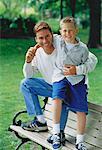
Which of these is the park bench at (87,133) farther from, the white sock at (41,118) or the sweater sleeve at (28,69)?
the sweater sleeve at (28,69)

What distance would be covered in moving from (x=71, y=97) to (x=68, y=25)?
1.58ft

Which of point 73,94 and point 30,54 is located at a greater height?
point 30,54

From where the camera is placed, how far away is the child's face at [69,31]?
3160 millimetres

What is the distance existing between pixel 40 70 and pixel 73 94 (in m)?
0.46

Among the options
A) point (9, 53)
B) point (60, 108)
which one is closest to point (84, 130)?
point (60, 108)

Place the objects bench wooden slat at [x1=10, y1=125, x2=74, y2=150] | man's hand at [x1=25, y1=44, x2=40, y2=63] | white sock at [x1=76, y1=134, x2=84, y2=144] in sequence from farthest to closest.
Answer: man's hand at [x1=25, y1=44, x2=40, y2=63], bench wooden slat at [x1=10, y1=125, x2=74, y2=150], white sock at [x1=76, y1=134, x2=84, y2=144]

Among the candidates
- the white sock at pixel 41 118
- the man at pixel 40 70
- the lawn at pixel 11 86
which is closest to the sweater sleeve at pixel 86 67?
the man at pixel 40 70

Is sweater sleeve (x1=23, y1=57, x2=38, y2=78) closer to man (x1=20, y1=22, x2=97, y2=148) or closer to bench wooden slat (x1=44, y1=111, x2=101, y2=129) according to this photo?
man (x1=20, y1=22, x2=97, y2=148)

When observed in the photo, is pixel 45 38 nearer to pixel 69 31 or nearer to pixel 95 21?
pixel 69 31

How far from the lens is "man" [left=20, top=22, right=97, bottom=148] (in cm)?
331

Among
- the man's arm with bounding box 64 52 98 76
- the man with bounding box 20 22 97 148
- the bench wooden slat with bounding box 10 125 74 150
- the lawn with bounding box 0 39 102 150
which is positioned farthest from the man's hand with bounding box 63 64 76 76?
the lawn with bounding box 0 39 102 150

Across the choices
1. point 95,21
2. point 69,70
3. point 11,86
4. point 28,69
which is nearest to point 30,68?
point 28,69

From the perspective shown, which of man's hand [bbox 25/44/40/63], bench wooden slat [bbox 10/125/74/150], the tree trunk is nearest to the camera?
bench wooden slat [bbox 10/125/74/150]

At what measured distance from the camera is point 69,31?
10.4ft
